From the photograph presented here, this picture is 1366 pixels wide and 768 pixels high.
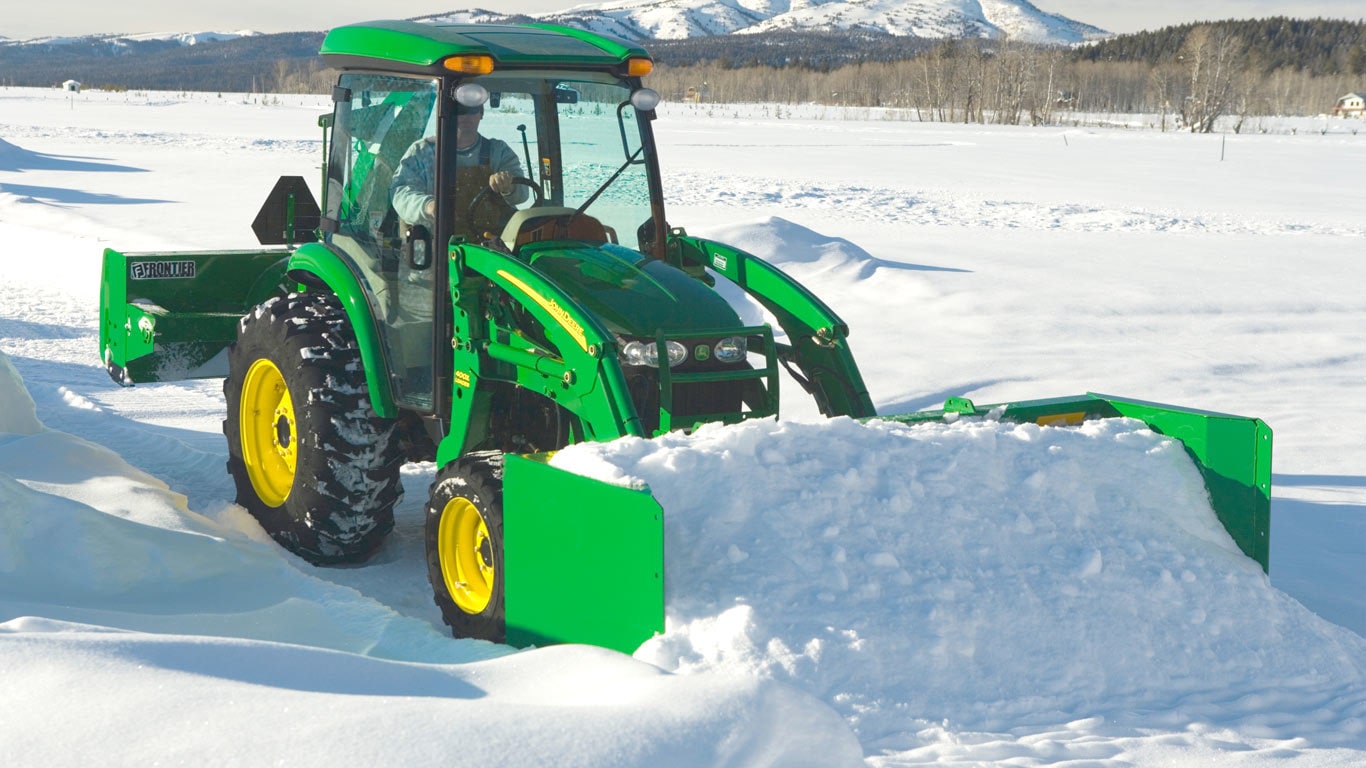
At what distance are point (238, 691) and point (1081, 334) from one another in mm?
8194

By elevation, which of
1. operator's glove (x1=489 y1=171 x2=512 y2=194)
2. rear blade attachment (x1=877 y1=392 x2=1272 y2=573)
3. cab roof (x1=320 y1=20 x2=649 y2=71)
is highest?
cab roof (x1=320 y1=20 x2=649 y2=71)

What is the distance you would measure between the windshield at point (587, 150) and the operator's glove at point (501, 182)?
0.16m

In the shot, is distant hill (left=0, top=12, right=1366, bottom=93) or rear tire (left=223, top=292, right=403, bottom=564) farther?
distant hill (left=0, top=12, right=1366, bottom=93)

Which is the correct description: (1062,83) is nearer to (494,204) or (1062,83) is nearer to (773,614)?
(494,204)

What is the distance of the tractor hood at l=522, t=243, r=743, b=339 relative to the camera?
4.57m

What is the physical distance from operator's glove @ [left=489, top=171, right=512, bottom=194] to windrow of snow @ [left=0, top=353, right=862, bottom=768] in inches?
60.8

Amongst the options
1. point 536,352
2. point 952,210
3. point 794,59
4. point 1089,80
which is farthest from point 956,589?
point 794,59

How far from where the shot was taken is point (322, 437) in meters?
4.80

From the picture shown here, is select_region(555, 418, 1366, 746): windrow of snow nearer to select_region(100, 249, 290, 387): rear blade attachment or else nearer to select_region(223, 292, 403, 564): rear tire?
select_region(223, 292, 403, 564): rear tire

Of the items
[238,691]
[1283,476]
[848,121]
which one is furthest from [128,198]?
[848,121]

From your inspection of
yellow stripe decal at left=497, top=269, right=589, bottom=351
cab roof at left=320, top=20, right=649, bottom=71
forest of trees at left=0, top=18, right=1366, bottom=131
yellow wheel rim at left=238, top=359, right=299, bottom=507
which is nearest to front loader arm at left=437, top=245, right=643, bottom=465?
yellow stripe decal at left=497, top=269, right=589, bottom=351

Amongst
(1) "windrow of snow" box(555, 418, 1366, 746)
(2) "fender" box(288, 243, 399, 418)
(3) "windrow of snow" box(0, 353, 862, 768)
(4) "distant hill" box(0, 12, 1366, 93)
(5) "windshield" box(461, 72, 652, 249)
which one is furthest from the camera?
(4) "distant hill" box(0, 12, 1366, 93)

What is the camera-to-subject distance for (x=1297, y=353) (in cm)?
952

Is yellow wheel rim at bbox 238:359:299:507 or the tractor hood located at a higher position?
the tractor hood
